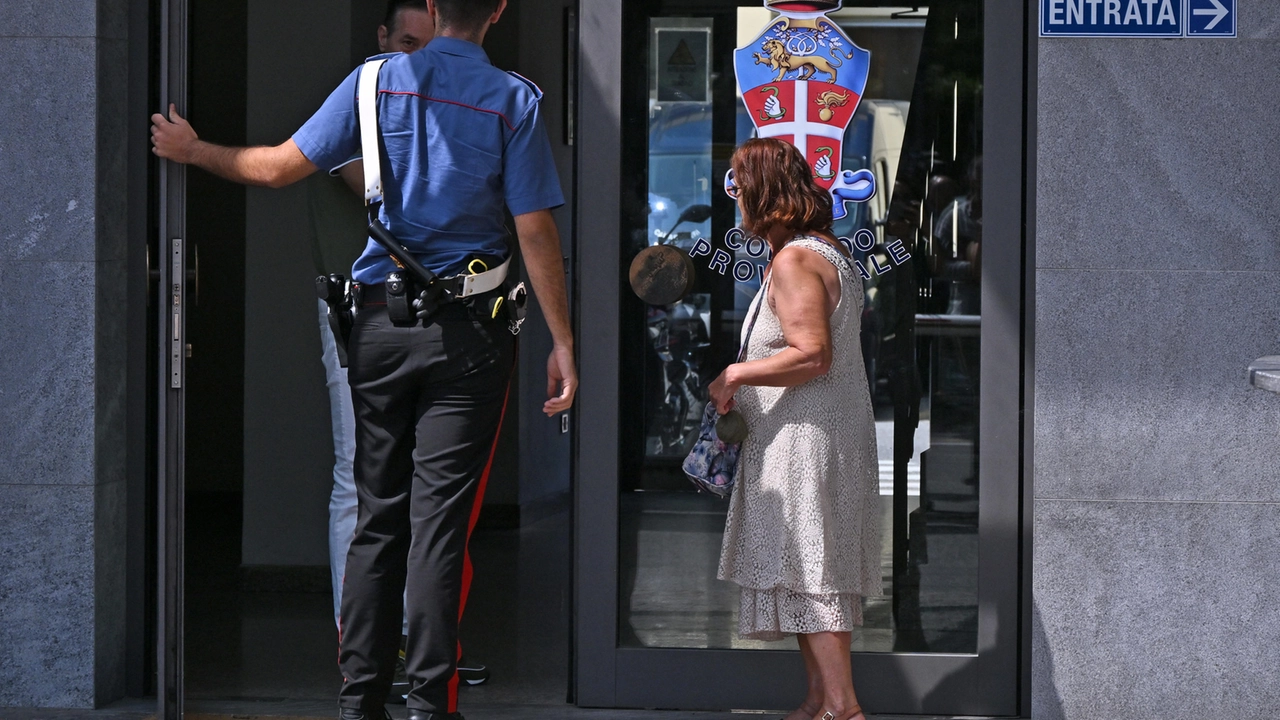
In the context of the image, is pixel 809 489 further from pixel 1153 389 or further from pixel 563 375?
pixel 1153 389

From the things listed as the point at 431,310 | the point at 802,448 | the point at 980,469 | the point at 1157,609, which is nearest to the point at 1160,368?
the point at 980,469

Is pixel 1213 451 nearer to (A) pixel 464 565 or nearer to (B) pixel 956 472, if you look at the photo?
(B) pixel 956 472

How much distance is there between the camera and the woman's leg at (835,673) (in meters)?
3.66

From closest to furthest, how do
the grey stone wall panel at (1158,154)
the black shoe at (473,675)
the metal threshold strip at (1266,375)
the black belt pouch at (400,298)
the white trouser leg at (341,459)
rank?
the metal threshold strip at (1266,375)
the black belt pouch at (400,298)
the grey stone wall panel at (1158,154)
the white trouser leg at (341,459)
the black shoe at (473,675)

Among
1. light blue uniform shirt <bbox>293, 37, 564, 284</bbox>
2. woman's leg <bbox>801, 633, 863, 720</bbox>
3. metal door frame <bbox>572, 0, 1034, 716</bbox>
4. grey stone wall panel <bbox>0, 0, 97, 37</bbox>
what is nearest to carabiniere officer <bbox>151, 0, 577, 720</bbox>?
light blue uniform shirt <bbox>293, 37, 564, 284</bbox>

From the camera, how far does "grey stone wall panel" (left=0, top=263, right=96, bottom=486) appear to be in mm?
4082

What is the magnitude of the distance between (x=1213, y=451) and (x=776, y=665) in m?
1.39

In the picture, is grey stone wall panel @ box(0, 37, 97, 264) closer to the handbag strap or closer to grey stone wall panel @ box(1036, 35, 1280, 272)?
the handbag strap

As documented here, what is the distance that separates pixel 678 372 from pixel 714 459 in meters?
0.56

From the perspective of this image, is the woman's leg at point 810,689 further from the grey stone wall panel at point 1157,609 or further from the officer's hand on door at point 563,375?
the officer's hand on door at point 563,375

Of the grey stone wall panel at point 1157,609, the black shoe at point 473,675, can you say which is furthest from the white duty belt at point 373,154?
the grey stone wall panel at point 1157,609

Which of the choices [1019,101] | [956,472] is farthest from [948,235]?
[956,472]

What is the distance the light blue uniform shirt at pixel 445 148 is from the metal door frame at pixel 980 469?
707mm

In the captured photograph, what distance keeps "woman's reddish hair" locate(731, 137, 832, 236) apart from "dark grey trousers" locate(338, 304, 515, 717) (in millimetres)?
725
